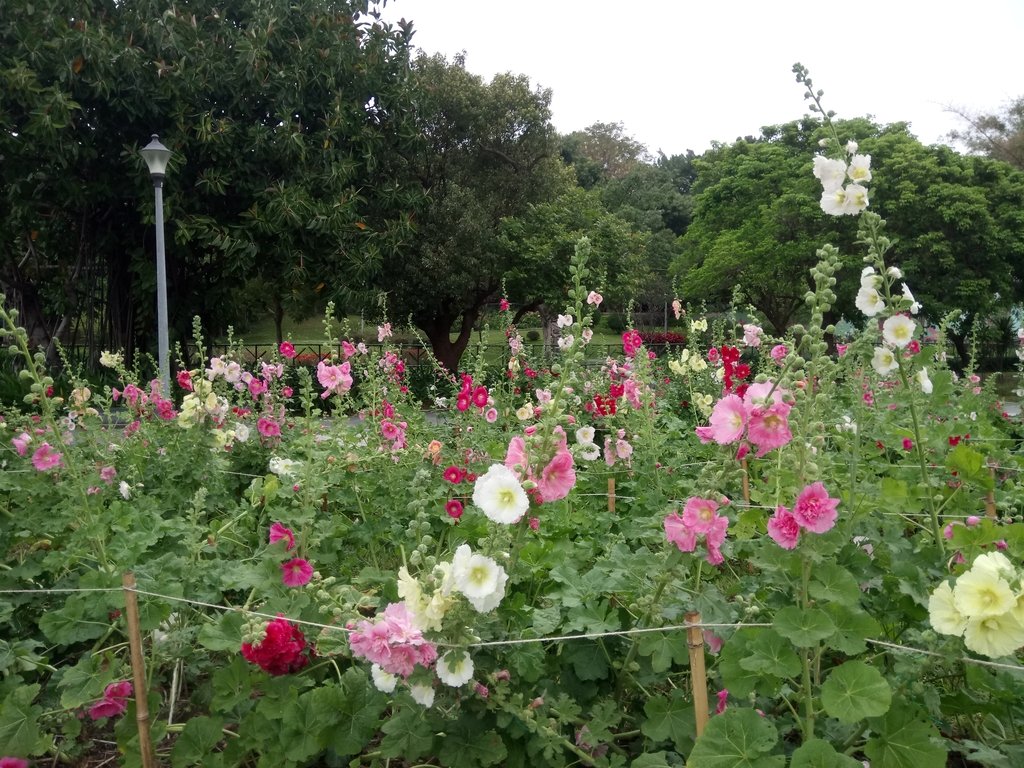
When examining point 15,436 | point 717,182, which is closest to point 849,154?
point 15,436

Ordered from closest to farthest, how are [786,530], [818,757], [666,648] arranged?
[818,757], [786,530], [666,648]

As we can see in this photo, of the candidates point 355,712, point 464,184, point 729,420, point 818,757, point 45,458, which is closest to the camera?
point 818,757

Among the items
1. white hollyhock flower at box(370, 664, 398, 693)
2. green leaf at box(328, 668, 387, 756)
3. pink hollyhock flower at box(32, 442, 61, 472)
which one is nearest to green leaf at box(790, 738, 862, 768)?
white hollyhock flower at box(370, 664, 398, 693)

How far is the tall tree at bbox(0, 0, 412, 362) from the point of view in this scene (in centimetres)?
1110

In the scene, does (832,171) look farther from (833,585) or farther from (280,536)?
(280,536)

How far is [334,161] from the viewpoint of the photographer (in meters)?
13.0

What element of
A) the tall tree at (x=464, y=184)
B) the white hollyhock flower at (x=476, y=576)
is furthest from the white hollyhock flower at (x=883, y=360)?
the tall tree at (x=464, y=184)

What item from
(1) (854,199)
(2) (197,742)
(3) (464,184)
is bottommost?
(2) (197,742)

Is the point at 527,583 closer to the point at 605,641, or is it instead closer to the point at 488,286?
the point at 605,641

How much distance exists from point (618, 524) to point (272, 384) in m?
2.46

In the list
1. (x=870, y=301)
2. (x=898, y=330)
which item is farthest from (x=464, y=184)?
(x=898, y=330)

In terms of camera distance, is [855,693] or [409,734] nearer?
[855,693]

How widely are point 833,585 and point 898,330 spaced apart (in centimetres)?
71

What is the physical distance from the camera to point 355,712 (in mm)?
1897
